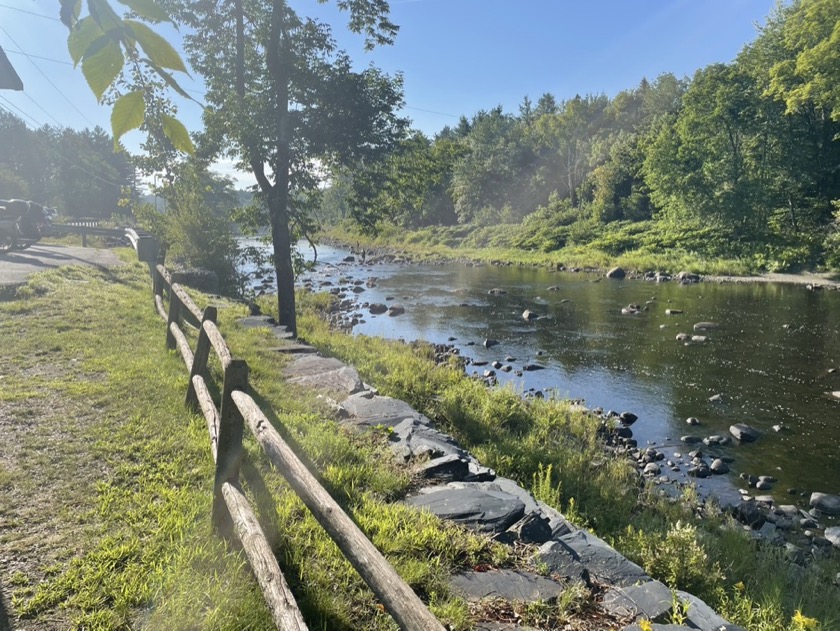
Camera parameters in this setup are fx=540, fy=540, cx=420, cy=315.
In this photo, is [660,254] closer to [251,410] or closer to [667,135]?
[667,135]

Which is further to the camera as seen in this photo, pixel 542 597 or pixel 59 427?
pixel 59 427

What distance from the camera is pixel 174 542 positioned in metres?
3.40

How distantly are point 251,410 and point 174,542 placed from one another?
0.98 metres

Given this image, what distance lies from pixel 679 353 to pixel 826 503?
26.8ft

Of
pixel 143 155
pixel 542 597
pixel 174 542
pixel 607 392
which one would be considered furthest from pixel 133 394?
pixel 607 392

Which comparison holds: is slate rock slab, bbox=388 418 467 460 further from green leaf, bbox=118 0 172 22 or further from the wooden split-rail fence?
green leaf, bbox=118 0 172 22

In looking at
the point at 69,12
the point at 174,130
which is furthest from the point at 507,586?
the point at 69,12

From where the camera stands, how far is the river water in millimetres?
9797

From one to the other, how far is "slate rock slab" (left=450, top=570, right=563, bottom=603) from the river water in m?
5.99

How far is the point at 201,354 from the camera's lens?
5.58 metres

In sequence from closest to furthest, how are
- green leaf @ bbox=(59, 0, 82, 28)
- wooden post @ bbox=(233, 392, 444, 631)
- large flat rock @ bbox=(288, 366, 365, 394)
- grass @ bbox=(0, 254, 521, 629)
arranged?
1. green leaf @ bbox=(59, 0, 82, 28)
2. wooden post @ bbox=(233, 392, 444, 631)
3. grass @ bbox=(0, 254, 521, 629)
4. large flat rock @ bbox=(288, 366, 365, 394)

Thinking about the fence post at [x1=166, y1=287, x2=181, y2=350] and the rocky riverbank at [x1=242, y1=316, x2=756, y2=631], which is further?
the fence post at [x1=166, y1=287, x2=181, y2=350]

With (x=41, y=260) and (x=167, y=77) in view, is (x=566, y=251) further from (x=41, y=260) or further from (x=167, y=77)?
(x=167, y=77)

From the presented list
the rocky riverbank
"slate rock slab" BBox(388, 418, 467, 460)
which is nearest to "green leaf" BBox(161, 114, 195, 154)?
the rocky riverbank
